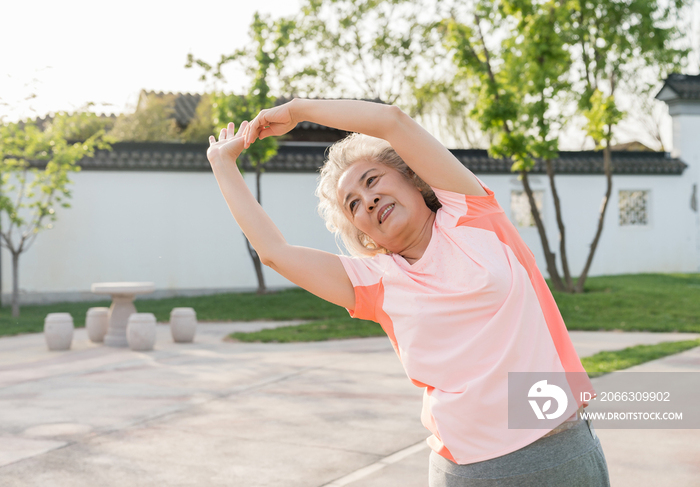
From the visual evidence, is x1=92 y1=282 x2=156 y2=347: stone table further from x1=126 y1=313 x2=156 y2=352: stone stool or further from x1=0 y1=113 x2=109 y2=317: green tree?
x1=0 y1=113 x2=109 y2=317: green tree

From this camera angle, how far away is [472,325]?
1435mm

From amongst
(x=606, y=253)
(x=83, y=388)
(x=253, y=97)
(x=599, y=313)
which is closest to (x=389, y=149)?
(x=83, y=388)

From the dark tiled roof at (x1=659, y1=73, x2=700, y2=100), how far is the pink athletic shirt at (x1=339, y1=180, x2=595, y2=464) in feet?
61.9

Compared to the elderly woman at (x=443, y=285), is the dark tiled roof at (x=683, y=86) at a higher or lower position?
higher

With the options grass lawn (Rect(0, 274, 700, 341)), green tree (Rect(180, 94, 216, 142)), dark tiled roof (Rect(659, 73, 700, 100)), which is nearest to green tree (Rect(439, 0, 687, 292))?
grass lawn (Rect(0, 274, 700, 341))

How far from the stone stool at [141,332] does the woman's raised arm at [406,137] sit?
7.21m

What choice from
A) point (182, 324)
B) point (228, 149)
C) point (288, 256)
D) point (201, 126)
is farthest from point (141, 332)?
point (201, 126)

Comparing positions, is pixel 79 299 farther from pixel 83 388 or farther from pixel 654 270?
pixel 654 270

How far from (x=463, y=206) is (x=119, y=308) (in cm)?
850

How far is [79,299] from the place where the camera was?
48.2ft

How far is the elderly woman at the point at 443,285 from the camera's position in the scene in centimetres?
141

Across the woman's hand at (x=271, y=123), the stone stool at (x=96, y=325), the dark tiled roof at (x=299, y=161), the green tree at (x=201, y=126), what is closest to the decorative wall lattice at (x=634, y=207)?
the dark tiled roof at (x=299, y=161)

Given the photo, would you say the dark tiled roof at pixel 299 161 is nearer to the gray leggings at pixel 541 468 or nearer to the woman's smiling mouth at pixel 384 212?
the woman's smiling mouth at pixel 384 212

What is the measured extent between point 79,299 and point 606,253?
13.6 metres
